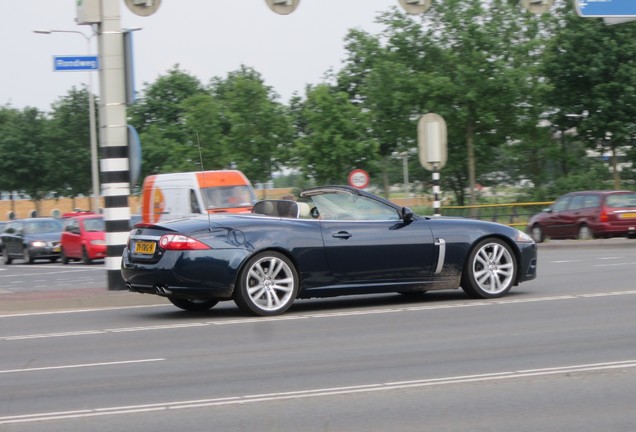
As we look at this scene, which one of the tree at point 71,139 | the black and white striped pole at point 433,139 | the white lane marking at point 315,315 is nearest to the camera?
the white lane marking at point 315,315

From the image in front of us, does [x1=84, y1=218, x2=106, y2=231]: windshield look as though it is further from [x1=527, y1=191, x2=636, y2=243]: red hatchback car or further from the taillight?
the taillight

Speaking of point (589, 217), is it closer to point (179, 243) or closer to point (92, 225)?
point (92, 225)

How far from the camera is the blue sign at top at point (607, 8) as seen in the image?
2634cm

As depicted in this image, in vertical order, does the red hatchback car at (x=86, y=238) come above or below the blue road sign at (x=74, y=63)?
below

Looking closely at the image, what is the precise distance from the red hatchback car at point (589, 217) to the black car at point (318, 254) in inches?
712

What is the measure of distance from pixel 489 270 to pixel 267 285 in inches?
107

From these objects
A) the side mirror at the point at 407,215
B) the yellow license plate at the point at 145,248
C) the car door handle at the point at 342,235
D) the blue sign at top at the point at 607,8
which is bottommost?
the yellow license plate at the point at 145,248

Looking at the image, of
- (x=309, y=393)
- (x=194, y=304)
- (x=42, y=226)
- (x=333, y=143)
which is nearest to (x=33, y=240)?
(x=42, y=226)

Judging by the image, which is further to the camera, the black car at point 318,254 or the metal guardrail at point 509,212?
the metal guardrail at point 509,212

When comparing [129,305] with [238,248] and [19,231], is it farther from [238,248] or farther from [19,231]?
[19,231]

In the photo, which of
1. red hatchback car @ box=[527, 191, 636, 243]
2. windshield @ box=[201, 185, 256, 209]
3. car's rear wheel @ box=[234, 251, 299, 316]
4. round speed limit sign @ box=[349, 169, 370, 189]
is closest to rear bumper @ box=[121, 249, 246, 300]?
car's rear wheel @ box=[234, 251, 299, 316]

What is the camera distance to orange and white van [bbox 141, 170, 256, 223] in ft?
83.5

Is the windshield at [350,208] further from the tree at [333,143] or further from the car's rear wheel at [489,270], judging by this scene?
the tree at [333,143]

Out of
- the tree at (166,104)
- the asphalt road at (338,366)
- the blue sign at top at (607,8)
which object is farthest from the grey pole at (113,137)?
the tree at (166,104)
